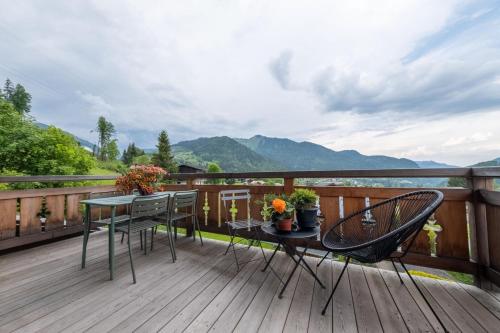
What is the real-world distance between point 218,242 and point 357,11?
4.35m

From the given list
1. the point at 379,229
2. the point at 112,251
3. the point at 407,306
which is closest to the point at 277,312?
the point at 407,306

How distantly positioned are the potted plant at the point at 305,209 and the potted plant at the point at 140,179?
1.91m

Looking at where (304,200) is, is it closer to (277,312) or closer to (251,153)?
(277,312)

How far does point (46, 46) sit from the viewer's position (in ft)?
13.6

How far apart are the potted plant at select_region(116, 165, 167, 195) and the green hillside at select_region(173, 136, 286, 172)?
2339 centimetres

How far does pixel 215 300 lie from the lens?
1557 mm

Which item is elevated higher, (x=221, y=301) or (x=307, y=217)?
(x=307, y=217)

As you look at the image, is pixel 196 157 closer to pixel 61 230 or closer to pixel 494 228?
pixel 61 230

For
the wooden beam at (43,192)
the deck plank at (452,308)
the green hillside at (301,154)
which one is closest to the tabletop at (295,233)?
the deck plank at (452,308)

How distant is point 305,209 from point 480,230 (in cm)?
157

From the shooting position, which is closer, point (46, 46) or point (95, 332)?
point (95, 332)

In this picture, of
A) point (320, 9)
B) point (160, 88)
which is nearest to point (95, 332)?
point (320, 9)

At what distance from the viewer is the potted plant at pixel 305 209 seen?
1.83 meters

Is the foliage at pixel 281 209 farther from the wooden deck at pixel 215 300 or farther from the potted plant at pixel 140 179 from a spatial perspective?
the potted plant at pixel 140 179
